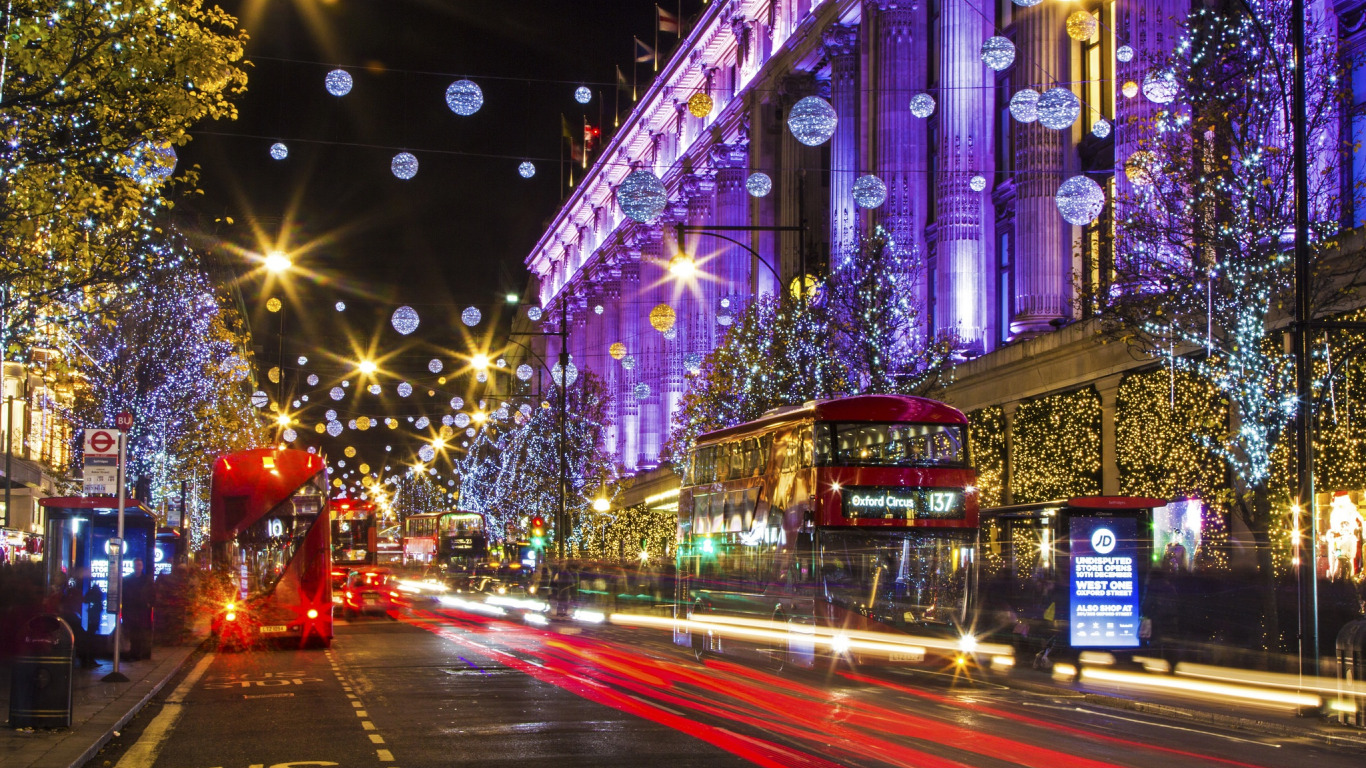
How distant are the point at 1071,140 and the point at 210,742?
98.3 ft

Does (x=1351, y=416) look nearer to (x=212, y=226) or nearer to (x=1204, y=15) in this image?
(x=1204, y=15)

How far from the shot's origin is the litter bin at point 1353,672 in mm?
15203

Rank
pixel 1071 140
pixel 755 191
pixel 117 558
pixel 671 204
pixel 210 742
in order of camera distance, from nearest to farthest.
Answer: pixel 210 742 → pixel 117 558 → pixel 1071 140 → pixel 755 191 → pixel 671 204

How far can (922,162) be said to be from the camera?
45.0 m

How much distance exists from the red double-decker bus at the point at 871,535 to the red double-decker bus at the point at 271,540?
9156 mm

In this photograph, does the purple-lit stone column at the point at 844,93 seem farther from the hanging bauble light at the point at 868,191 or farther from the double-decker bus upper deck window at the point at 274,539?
the double-decker bus upper deck window at the point at 274,539

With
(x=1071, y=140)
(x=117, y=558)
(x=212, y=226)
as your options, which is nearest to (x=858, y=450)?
(x=117, y=558)

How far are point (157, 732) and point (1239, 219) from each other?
16013 millimetres

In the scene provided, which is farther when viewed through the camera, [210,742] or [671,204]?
[671,204]

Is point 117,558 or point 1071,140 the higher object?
point 1071,140

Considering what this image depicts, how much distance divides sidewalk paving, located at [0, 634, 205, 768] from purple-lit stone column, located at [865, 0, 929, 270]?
85.9 feet

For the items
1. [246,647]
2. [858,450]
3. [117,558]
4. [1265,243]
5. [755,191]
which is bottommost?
[246,647]

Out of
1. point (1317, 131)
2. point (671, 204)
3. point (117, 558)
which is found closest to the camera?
point (117, 558)

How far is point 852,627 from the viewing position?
21625 millimetres
